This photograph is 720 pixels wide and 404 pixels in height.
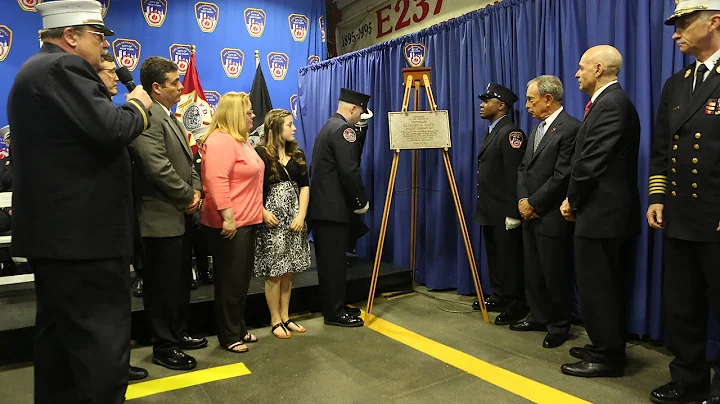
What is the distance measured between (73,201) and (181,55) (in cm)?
435

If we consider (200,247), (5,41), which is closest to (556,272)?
(200,247)

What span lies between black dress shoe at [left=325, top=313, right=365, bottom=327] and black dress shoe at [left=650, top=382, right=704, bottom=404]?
176 centimetres

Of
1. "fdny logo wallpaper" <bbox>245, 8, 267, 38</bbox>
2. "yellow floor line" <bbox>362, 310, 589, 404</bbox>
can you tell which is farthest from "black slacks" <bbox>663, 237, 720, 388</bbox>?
"fdny logo wallpaper" <bbox>245, 8, 267, 38</bbox>

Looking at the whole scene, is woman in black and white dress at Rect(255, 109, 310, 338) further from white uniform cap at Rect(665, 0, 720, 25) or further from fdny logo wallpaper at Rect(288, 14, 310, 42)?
fdny logo wallpaper at Rect(288, 14, 310, 42)

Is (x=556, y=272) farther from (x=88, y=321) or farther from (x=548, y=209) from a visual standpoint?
(x=88, y=321)

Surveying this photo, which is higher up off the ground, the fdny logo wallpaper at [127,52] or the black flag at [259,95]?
the fdny logo wallpaper at [127,52]

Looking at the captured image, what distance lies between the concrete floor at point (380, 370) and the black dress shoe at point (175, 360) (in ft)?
0.13

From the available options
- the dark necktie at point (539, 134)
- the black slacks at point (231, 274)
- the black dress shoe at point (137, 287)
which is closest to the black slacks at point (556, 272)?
the dark necktie at point (539, 134)

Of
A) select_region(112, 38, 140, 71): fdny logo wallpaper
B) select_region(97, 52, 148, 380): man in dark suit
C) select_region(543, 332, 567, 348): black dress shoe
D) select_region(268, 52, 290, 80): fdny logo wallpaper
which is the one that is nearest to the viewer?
select_region(97, 52, 148, 380): man in dark suit

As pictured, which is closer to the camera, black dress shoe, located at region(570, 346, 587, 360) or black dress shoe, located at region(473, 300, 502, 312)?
black dress shoe, located at region(570, 346, 587, 360)

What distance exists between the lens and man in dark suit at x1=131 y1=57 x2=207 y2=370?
2.50 m

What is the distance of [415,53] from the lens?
456 centimetres

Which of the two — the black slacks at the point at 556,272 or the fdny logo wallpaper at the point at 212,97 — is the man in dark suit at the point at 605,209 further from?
the fdny logo wallpaper at the point at 212,97

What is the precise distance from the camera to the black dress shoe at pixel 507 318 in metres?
3.42
